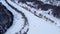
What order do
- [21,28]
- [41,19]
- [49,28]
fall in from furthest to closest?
1. [41,19]
2. [21,28]
3. [49,28]

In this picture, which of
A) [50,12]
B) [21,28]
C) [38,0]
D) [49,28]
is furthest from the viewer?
[38,0]

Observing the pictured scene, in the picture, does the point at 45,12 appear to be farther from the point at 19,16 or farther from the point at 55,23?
the point at 55,23

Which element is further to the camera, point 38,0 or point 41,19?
point 38,0

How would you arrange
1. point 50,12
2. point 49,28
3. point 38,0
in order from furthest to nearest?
point 38,0
point 50,12
point 49,28

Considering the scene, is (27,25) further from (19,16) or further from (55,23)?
(19,16)

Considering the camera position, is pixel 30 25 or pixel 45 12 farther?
pixel 45 12

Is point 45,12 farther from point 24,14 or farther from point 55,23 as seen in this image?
point 55,23

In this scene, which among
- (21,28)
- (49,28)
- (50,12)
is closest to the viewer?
(49,28)

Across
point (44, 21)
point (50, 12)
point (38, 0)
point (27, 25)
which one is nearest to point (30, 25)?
point (27, 25)

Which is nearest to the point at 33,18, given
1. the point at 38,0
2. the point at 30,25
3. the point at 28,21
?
the point at 28,21
